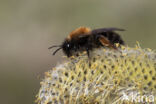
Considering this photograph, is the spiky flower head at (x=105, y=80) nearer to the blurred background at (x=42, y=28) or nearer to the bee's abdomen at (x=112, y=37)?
the bee's abdomen at (x=112, y=37)

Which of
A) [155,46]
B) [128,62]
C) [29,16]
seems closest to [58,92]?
[128,62]

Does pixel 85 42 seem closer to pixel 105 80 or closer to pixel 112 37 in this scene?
pixel 112 37

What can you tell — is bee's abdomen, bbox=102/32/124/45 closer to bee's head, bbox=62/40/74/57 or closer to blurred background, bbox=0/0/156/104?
bee's head, bbox=62/40/74/57

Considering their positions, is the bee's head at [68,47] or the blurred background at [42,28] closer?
the bee's head at [68,47]

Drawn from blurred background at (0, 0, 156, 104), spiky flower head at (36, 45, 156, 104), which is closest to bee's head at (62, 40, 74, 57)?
spiky flower head at (36, 45, 156, 104)

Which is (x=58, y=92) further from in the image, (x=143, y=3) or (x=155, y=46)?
(x=143, y=3)

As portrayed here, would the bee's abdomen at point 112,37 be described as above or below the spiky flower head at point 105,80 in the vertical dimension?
above

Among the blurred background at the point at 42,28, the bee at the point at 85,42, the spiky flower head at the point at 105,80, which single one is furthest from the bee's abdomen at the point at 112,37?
the blurred background at the point at 42,28
